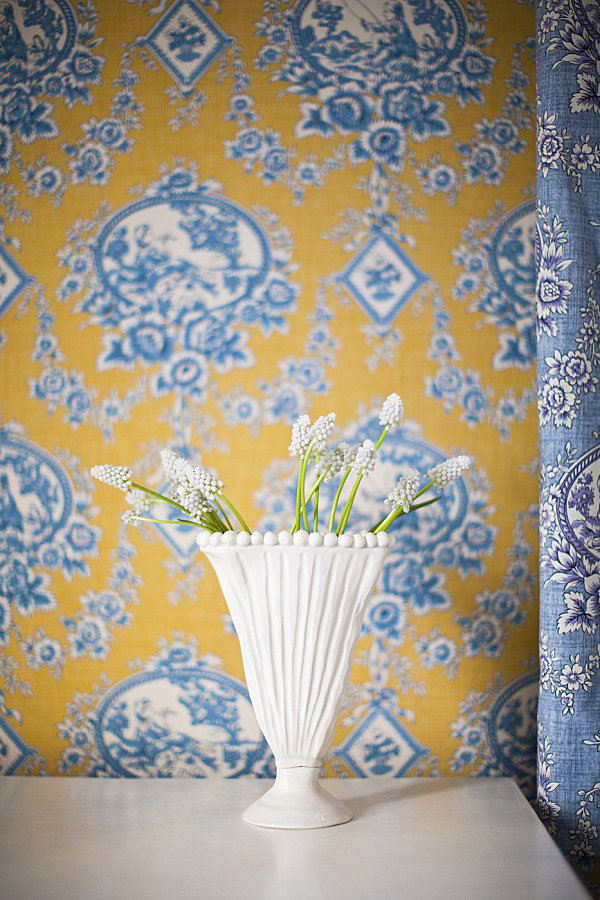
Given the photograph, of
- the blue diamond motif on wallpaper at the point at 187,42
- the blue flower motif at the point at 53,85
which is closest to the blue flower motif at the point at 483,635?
the blue diamond motif on wallpaper at the point at 187,42

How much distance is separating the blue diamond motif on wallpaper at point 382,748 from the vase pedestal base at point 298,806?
24 centimetres

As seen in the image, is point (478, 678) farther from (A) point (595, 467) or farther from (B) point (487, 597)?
(A) point (595, 467)

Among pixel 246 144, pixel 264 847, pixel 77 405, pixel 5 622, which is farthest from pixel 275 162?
pixel 264 847

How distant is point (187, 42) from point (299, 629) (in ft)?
3.33

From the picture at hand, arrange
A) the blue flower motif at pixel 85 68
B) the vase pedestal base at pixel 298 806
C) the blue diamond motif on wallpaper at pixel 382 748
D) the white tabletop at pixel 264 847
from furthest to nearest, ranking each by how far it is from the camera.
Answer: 1. the blue flower motif at pixel 85 68
2. the blue diamond motif on wallpaper at pixel 382 748
3. the vase pedestal base at pixel 298 806
4. the white tabletop at pixel 264 847

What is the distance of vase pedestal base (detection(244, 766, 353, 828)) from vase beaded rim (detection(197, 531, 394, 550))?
0.94 feet

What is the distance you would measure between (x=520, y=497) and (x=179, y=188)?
772 mm

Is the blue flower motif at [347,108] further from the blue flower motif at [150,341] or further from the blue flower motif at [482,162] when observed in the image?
the blue flower motif at [150,341]

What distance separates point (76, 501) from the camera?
1.29 metres

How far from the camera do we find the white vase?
3.19 ft

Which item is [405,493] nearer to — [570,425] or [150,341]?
[570,425]

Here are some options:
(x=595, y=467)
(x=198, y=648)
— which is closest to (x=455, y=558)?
(x=595, y=467)

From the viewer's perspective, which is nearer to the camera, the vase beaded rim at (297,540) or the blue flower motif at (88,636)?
the vase beaded rim at (297,540)

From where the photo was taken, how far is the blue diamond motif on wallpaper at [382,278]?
1297 mm
